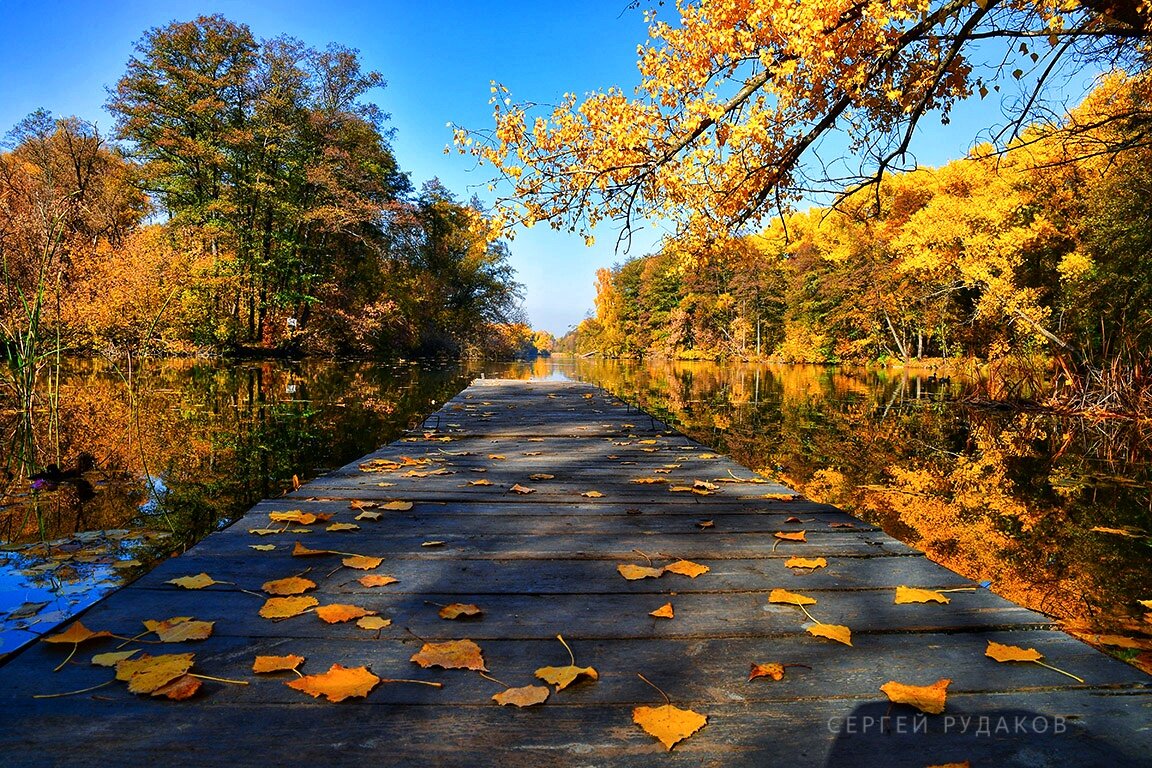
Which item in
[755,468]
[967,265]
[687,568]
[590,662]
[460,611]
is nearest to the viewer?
[590,662]

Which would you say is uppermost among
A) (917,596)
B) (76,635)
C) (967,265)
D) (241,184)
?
(241,184)

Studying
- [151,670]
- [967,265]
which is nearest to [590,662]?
[151,670]

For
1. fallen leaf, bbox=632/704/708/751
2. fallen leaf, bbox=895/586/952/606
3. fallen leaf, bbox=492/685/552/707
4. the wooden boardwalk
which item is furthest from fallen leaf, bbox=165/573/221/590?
fallen leaf, bbox=895/586/952/606

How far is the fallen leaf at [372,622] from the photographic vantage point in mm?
1558

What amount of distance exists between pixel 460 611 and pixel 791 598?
1012 mm

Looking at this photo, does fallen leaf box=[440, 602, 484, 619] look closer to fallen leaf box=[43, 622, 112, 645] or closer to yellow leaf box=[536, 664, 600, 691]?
yellow leaf box=[536, 664, 600, 691]

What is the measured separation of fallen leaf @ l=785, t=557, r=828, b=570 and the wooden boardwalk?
0.19 feet

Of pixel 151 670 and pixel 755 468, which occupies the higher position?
pixel 151 670

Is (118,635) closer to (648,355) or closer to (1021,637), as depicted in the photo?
(1021,637)

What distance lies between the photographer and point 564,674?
4.29 ft

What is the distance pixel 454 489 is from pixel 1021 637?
263cm

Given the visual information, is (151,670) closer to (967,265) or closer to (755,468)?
(755,468)

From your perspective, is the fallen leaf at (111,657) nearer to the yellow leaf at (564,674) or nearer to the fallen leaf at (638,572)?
the yellow leaf at (564,674)

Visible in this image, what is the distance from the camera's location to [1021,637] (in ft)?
5.05
